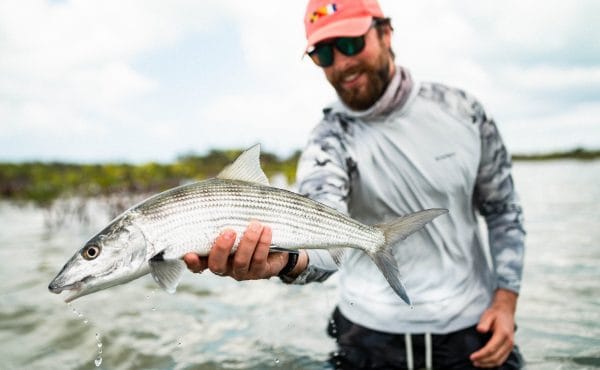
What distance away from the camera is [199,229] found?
98.4 inches

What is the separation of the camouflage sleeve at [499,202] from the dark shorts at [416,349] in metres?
0.50

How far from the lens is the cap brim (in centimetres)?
349

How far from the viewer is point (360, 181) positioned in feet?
12.1

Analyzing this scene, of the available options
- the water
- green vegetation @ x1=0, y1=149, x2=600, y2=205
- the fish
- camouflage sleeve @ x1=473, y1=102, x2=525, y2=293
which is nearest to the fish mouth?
the fish

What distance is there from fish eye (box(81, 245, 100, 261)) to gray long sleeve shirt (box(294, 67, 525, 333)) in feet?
4.75

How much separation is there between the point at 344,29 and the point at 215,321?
4.42m

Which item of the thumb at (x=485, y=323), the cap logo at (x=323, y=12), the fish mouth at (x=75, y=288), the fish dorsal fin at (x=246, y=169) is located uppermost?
the cap logo at (x=323, y=12)

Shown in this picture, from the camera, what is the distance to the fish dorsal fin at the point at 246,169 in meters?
2.67

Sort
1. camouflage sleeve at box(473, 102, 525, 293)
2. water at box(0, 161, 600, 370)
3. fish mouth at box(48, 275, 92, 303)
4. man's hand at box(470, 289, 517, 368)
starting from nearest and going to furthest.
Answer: fish mouth at box(48, 275, 92, 303)
man's hand at box(470, 289, 517, 368)
camouflage sleeve at box(473, 102, 525, 293)
water at box(0, 161, 600, 370)

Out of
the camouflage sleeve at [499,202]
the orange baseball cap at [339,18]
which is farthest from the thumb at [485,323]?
the orange baseball cap at [339,18]

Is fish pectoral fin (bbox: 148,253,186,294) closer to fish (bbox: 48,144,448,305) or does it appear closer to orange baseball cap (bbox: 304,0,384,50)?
fish (bbox: 48,144,448,305)

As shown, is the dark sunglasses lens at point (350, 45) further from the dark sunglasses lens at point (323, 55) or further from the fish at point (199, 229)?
the fish at point (199, 229)

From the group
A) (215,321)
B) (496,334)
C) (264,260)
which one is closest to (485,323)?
(496,334)

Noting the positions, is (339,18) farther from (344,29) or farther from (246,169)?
(246,169)
